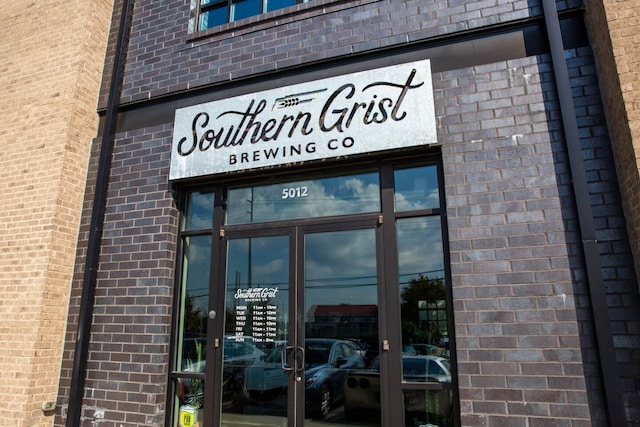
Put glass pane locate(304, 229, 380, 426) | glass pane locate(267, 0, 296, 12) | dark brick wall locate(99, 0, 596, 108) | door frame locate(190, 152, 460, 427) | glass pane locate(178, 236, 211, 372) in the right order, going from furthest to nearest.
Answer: glass pane locate(267, 0, 296, 12), glass pane locate(178, 236, 211, 372), dark brick wall locate(99, 0, 596, 108), glass pane locate(304, 229, 380, 426), door frame locate(190, 152, 460, 427)

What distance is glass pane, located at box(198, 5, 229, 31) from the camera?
19.5 feet

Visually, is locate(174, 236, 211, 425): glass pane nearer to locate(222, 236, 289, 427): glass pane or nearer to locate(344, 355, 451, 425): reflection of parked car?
locate(222, 236, 289, 427): glass pane

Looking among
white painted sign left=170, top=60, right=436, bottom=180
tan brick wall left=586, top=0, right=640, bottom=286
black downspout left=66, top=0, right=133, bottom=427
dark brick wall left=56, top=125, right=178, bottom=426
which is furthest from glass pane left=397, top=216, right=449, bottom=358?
black downspout left=66, top=0, right=133, bottom=427

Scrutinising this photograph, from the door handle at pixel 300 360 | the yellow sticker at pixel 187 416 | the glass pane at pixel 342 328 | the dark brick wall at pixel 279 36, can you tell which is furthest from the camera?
the yellow sticker at pixel 187 416

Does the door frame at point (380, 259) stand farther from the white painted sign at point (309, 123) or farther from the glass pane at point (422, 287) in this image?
the white painted sign at point (309, 123)

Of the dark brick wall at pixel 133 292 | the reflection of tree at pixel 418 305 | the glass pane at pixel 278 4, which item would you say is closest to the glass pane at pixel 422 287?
the reflection of tree at pixel 418 305

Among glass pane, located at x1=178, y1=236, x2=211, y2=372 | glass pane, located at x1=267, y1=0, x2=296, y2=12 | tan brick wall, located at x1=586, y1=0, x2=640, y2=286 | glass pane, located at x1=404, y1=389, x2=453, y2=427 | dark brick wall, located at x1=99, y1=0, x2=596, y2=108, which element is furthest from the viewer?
glass pane, located at x1=267, y1=0, x2=296, y2=12

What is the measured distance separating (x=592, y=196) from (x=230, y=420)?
400 cm

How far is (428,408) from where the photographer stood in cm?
395

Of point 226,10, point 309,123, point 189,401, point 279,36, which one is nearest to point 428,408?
point 189,401

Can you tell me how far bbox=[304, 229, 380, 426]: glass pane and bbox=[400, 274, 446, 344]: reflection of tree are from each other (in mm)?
280

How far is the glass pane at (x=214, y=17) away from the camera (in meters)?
5.95

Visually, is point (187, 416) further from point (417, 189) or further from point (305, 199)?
point (417, 189)

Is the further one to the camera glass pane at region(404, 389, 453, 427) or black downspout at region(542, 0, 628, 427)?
glass pane at region(404, 389, 453, 427)
